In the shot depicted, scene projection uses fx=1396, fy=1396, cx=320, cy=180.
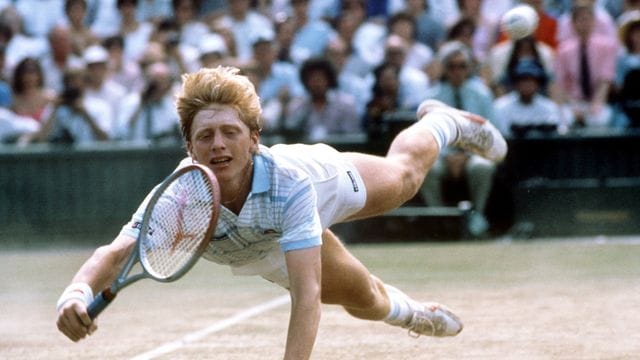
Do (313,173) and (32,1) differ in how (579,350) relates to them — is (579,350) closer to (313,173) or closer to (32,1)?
(313,173)

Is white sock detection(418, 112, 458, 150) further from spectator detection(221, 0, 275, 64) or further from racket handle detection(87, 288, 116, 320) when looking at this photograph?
spectator detection(221, 0, 275, 64)

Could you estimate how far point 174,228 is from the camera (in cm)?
491

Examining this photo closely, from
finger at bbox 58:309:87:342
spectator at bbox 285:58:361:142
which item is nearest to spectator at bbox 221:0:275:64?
spectator at bbox 285:58:361:142

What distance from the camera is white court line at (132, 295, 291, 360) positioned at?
7085 mm

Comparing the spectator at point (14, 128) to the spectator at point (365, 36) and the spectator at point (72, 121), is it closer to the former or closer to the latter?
the spectator at point (72, 121)

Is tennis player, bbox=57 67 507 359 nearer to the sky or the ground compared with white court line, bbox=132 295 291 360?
nearer to the sky

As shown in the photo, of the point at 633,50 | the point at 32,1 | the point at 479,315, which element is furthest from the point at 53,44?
the point at 479,315

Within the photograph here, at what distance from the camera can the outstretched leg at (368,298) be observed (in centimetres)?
609

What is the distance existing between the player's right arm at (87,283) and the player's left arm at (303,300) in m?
0.61

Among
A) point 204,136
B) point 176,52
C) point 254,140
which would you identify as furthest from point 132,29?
point 204,136

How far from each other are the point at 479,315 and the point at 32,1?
9.26 meters

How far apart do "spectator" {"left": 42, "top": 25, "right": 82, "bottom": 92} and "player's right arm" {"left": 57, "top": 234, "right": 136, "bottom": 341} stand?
33.7ft

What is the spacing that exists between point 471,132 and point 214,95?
2.89m

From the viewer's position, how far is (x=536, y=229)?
516 inches
